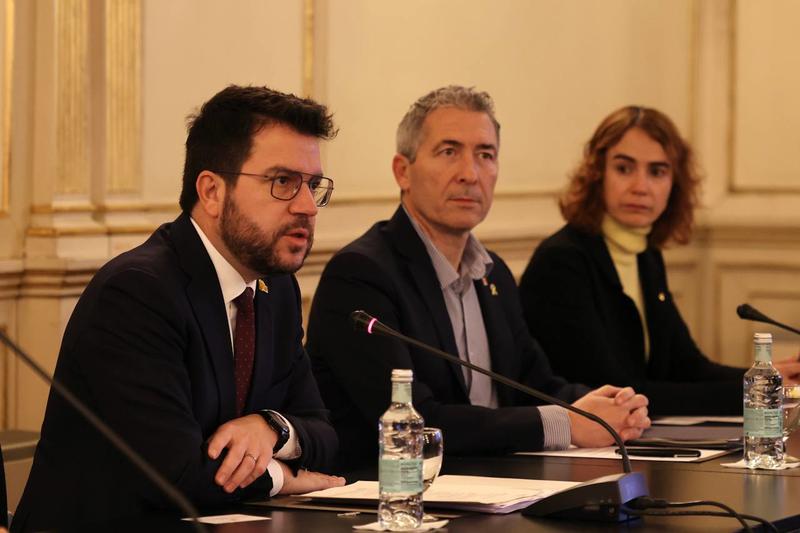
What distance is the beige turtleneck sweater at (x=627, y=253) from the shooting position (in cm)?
424

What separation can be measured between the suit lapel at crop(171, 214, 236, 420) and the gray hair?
108 cm

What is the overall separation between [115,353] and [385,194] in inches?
95.6

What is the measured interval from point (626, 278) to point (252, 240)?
6.35 feet

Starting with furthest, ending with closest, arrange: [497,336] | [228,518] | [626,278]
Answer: [626,278] → [497,336] → [228,518]

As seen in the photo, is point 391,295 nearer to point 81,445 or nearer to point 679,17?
point 81,445

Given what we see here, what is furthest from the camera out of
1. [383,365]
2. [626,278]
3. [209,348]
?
[626,278]

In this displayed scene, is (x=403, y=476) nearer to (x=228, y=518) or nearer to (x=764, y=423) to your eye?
(x=228, y=518)

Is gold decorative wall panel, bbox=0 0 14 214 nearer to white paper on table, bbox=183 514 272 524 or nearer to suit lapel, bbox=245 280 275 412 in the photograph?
suit lapel, bbox=245 280 275 412

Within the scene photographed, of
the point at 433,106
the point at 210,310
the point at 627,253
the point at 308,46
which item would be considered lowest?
the point at 210,310

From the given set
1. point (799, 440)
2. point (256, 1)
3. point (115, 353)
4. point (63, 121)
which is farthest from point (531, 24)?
point (115, 353)

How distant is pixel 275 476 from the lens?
7.98 feet

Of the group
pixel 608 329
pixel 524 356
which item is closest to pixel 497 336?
pixel 524 356

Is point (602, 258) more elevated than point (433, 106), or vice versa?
point (433, 106)

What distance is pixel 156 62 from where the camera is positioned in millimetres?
3895
